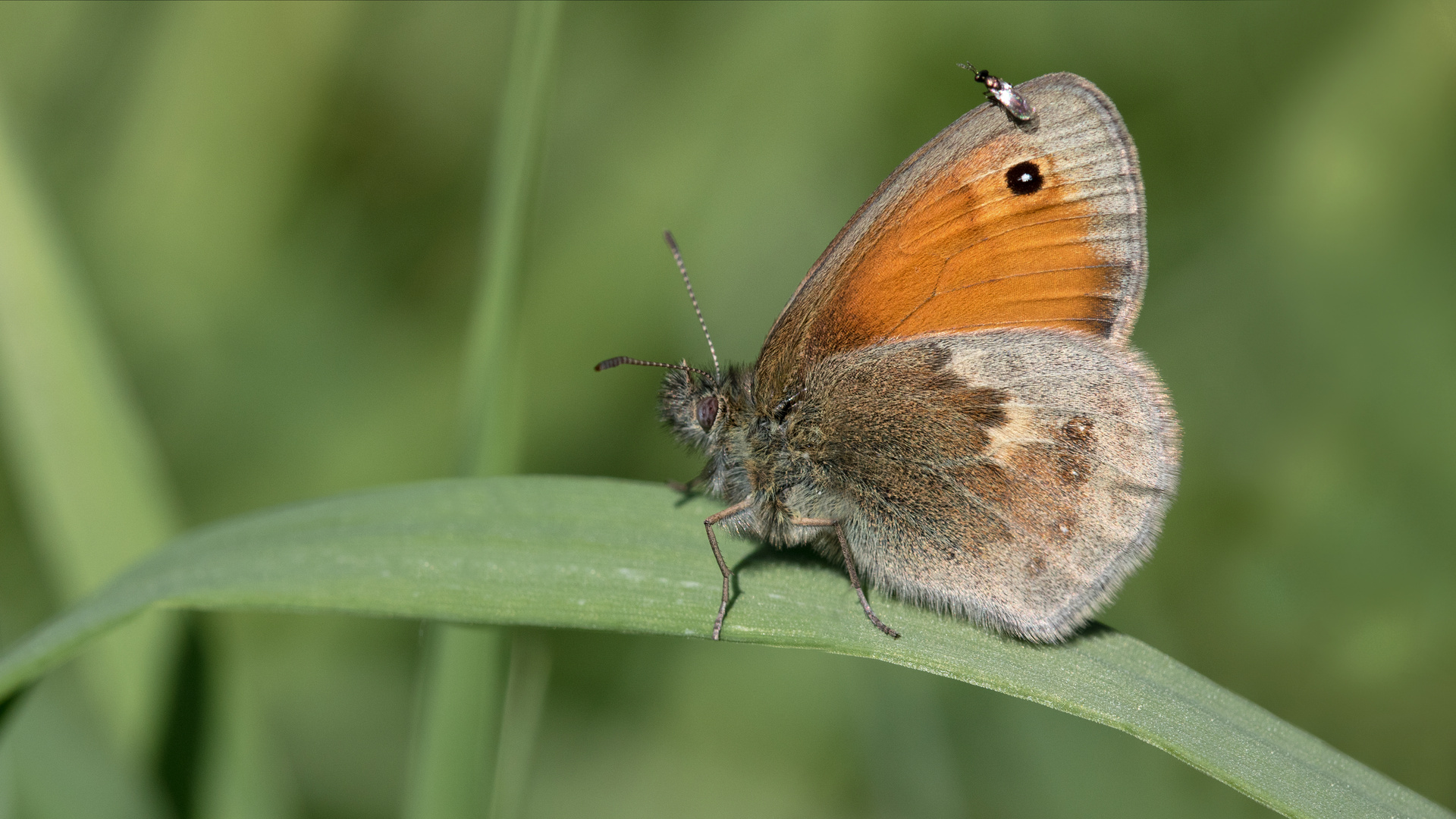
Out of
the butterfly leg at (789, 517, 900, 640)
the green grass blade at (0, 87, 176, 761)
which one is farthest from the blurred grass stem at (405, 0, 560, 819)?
the green grass blade at (0, 87, 176, 761)

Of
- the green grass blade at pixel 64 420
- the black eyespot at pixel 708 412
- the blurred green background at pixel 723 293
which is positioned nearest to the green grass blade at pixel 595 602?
the black eyespot at pixel 708 412

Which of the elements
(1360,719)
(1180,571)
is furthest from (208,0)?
(1360,719)

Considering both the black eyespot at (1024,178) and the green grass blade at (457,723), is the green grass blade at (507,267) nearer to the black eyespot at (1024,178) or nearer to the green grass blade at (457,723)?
the green grass blade at (457,723)

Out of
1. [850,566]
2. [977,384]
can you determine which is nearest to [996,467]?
[977,384]

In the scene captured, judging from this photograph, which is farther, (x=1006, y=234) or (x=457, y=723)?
(x=1006, y=234)

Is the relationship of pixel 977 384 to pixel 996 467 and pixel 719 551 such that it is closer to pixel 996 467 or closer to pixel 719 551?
pixel 996 467

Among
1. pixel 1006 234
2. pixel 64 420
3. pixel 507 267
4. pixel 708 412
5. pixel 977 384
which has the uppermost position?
pixel 1006 234

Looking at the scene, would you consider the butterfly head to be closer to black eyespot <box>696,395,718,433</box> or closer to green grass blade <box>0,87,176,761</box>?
black eyespot <box>696,395,718,433</box>
